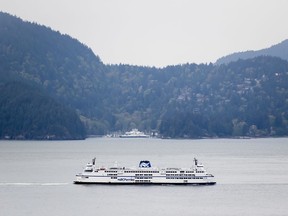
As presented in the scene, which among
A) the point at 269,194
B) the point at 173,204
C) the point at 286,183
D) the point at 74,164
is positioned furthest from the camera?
the point at 74,164

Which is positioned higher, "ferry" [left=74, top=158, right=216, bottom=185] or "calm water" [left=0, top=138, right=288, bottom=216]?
"ferry" [left=74, top=158, right=216, bottom=185]

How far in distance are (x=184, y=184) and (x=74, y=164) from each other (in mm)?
60130

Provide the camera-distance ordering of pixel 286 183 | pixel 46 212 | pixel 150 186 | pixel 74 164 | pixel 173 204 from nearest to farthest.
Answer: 1. pixel 46 212
2. pixel 173 204
3. pixel 150 186
4. pixel 286 183
5. pixel 74 164

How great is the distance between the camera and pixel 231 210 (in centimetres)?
10456

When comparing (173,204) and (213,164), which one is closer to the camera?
(173,204)

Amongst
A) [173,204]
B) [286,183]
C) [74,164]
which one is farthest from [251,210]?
[74,164]

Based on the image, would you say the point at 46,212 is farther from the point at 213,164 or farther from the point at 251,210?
the point at 213,164

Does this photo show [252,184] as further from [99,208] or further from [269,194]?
[99,208]

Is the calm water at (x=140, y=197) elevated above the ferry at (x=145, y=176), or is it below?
below

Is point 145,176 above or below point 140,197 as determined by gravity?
above

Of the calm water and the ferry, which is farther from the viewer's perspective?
the ferry

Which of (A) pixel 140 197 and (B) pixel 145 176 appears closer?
(A) pixel 140 197

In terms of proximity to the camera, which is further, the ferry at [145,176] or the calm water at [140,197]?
the ferry at [145,176]

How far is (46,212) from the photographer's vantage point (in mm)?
102375
